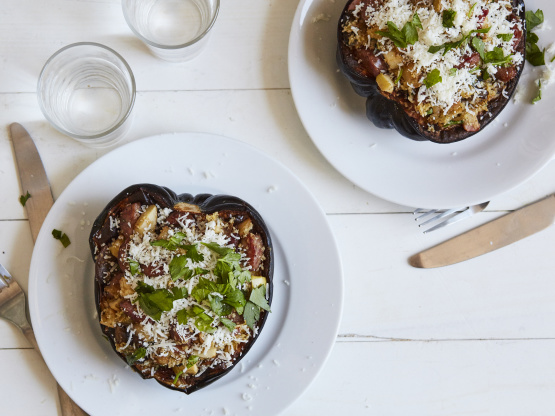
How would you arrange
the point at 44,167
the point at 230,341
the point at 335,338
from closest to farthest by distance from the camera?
the point at 230,341 → the point at 335,338 → the point at 44,167

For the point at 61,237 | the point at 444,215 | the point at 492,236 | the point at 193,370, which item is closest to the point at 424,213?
the point at 444,215

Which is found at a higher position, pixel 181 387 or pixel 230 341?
pixel 230 341

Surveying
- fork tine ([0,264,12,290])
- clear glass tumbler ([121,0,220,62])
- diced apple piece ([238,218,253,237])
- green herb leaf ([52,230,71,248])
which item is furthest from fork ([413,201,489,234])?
fork tine ([0,264,12,290])

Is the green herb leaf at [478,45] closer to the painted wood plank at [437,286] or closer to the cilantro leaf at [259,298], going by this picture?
the painted wood plank at [437,286]

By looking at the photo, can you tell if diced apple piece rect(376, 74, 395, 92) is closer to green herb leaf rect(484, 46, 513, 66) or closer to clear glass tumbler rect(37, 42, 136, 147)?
green herb leaf rect(484, 46, 513, 66)

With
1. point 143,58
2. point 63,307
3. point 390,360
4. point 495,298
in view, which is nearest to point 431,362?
point 390,360

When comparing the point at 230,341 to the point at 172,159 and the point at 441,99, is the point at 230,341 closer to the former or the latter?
the point at 172,159

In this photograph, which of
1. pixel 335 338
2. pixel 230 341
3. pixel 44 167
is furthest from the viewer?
pixel 44 167

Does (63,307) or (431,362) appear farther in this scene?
(431,362)
